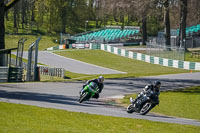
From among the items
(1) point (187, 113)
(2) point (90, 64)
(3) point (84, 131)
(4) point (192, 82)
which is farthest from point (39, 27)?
(3) point (84, 131)

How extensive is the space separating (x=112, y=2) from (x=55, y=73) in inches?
1144

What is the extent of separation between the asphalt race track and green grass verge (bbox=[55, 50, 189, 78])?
9116 millimetres

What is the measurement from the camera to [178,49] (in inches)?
1668

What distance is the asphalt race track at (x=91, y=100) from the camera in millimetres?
15327

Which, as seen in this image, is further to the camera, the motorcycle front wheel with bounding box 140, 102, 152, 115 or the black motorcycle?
the motorcycle front wheel with bounding box 140, 102, 152, 115

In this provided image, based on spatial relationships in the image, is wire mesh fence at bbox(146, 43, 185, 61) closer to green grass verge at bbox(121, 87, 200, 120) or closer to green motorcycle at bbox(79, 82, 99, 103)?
green grass verge at bbox(121, 87, 200, 120)

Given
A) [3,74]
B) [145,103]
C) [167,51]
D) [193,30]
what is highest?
[193,30]

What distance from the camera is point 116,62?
48.1 meters

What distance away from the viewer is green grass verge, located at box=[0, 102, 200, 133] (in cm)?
1023

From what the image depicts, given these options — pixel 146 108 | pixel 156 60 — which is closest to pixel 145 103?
pixel 146 108

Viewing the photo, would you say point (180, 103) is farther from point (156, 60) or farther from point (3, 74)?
point (156, 60)

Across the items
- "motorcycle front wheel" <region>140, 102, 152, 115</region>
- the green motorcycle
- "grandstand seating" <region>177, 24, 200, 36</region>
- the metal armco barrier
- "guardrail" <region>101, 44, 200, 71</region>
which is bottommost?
"guardrail" <region>101, 44, 200, 71</region>

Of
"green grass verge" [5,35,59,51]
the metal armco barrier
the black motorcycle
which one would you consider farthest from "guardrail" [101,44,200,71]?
the black motorcycle

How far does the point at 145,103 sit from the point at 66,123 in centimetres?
450
